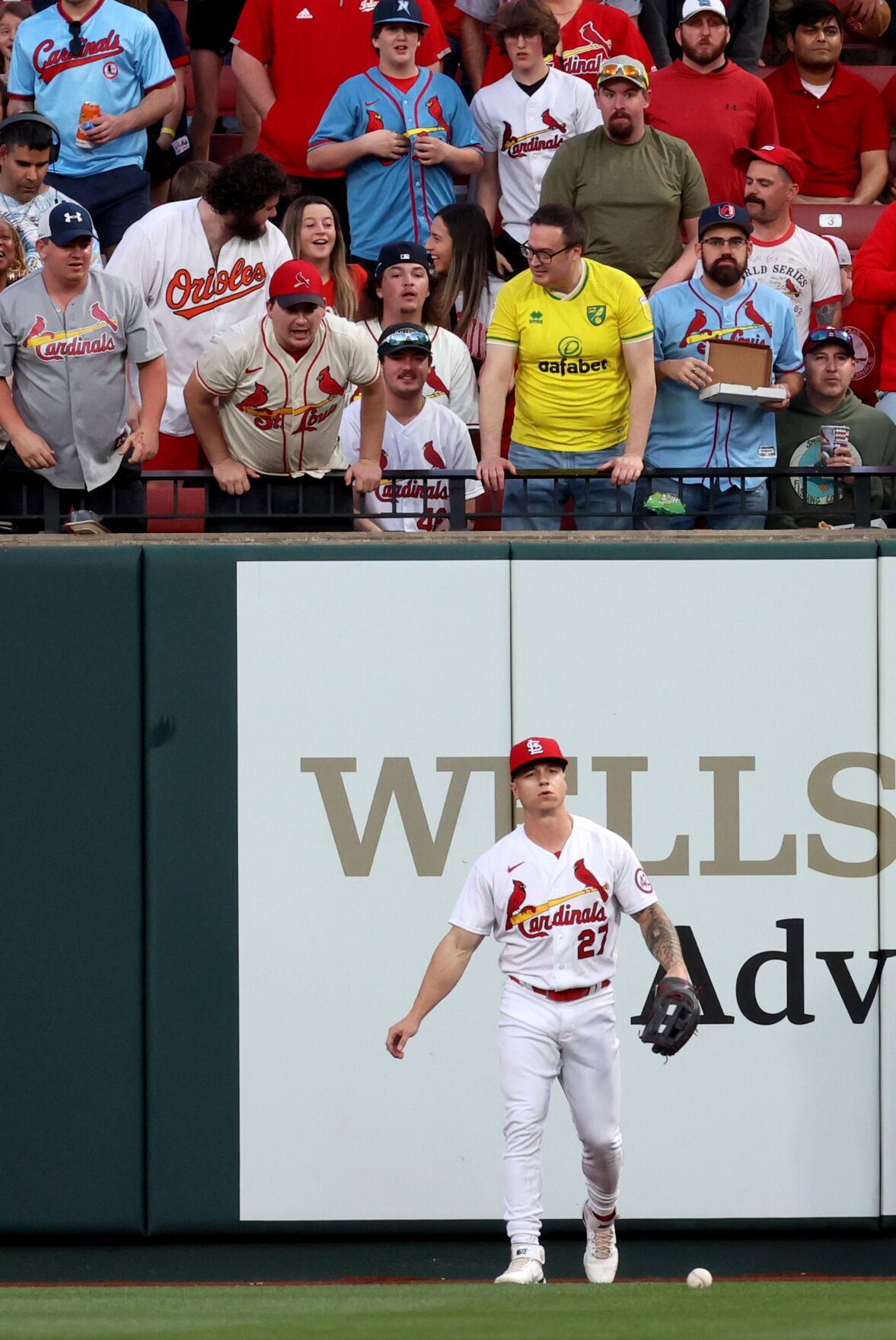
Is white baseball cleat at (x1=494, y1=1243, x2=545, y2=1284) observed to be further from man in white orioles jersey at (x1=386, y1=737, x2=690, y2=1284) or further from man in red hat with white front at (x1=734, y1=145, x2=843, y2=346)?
man in red hat with white front at (x1=734, y1=145, x2=843, y2=346)

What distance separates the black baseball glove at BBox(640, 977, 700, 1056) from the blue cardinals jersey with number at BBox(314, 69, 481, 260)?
4.79 m

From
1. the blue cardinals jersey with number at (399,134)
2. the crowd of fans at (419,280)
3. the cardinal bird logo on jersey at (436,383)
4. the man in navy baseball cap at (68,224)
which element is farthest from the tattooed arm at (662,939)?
the blue cardinals jersey with number at (399,134)

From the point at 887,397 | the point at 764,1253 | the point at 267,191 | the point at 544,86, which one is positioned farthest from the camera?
the point at 544,86

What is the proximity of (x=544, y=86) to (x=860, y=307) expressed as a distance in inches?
79.6

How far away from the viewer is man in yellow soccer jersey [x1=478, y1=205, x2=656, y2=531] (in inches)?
315

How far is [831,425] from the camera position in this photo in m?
8.51

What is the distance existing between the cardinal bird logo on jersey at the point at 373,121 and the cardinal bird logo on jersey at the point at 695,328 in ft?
7.21

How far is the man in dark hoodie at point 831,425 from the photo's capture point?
8195 millimetres

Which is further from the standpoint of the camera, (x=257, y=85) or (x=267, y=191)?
(x=257, y=85)

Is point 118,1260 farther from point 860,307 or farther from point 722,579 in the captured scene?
point 860,307

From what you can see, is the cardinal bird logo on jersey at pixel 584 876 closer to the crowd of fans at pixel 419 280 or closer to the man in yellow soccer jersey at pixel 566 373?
the crowd of fans at pixel 419 280

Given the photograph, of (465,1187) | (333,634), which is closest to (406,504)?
(333,634)

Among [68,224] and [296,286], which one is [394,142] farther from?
[68,224]

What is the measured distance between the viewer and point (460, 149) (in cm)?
958
